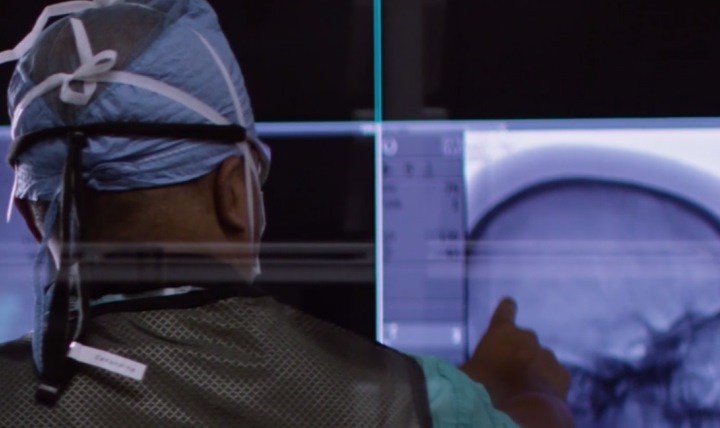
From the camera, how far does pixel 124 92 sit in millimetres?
1146

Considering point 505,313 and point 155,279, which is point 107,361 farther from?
point 505,313

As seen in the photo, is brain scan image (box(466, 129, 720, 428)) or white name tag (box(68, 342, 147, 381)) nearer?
white name tag (box(68, 342, 147, 381))

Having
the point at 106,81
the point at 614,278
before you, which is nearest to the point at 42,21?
the point at 106,81

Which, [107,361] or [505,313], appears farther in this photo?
[505,313]

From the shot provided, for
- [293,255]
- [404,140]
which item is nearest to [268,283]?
[293,255]

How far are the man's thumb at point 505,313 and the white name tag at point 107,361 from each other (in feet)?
2.73

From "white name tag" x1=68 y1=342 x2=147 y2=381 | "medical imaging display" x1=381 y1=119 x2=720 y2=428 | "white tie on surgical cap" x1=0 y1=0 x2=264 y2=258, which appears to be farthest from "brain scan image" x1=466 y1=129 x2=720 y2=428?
"white name tag" x1=68 y1=342 x2=147 y2=381

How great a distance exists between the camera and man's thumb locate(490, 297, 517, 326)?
1801 mm

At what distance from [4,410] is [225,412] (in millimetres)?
211

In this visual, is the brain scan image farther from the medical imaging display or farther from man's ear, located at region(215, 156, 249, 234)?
man's ear, located at region(215, 156, 249, 234)

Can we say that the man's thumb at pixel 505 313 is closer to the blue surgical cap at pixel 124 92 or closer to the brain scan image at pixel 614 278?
the brain scan image at pixel 614 278

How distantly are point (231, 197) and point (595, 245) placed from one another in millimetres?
826

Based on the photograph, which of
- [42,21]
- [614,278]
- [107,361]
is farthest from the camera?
[614,278]

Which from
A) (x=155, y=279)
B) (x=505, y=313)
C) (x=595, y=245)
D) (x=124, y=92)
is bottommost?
(x=505, y=313)
